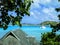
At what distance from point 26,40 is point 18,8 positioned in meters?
21.6

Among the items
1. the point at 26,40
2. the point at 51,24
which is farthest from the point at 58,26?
the point at 26,40

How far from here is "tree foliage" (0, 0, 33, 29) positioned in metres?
4.28

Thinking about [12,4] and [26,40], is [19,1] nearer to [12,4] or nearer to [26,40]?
[12,4]

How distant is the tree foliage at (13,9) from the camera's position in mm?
4281

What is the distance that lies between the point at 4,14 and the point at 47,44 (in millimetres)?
20734

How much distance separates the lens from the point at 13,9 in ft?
14.2

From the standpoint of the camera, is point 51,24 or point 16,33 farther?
point 16,33

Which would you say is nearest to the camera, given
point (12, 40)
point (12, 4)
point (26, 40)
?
point (12, 4)

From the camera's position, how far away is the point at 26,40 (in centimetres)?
2578

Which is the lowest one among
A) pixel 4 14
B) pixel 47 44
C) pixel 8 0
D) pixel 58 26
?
pixel 47 44

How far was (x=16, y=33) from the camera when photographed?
26188 millimetres

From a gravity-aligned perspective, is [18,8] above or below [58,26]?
above

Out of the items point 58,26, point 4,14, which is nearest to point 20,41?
point 58,26

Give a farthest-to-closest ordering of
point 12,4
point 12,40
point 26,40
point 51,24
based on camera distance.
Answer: point 26,40 → point 12,40 → point 51,24 → point 12,4
